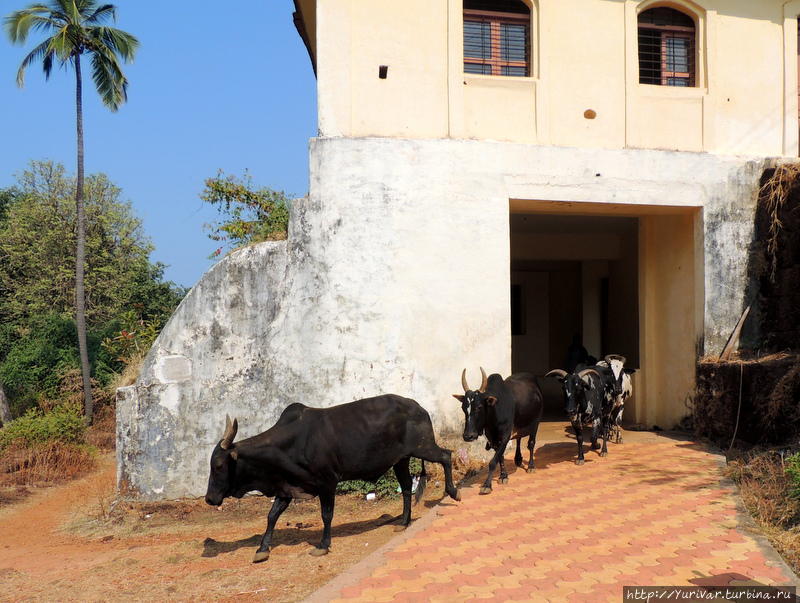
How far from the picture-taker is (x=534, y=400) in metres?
8.89

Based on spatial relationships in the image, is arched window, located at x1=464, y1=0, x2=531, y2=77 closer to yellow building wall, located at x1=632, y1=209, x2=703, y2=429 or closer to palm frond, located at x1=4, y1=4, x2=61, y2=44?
yellow building wall, located at x1=632, y1=209, x2=703, y2=429

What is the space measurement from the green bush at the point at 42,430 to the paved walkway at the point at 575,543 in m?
8.27

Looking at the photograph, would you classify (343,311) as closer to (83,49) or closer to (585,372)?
(585,372)

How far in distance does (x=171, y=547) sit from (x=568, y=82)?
26.2 ft

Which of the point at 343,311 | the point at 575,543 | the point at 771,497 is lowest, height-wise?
the point at 575,543

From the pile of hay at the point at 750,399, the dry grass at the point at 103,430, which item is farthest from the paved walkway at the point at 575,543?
the dry grass at the point at 103,430

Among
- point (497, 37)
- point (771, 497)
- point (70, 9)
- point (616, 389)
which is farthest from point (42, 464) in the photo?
point (771, 497)

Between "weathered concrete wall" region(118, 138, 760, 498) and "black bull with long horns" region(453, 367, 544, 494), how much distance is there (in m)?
1.10

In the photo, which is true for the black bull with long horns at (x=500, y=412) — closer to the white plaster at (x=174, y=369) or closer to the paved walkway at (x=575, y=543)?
the paved walkway at (x=575, y=543)

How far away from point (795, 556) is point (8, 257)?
950 inches

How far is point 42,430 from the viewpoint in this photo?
1271 centimetres

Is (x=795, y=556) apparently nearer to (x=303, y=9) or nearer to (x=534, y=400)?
(x=534, y=400)

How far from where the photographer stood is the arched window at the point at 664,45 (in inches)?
426

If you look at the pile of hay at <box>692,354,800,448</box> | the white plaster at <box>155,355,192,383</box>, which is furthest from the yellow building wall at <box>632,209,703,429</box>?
the white plaster at <box>155,355,192,383</box>
